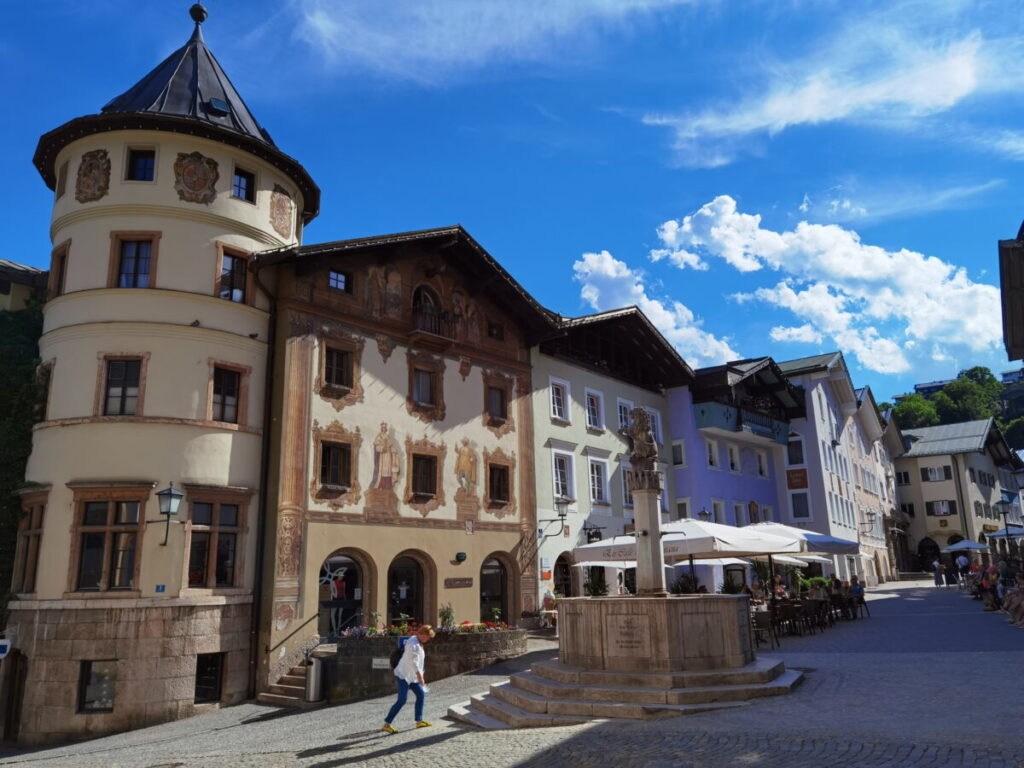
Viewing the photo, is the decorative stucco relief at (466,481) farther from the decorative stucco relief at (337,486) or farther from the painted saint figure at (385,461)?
the decorative stucco relief at (337,486)

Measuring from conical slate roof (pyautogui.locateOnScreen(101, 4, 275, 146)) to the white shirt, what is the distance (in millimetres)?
15896

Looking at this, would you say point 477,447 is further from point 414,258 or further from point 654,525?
point 654,525

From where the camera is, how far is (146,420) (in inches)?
810

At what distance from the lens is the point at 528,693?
45.0ft

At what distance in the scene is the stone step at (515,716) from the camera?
12.2m

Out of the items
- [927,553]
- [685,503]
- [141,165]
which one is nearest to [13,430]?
[141,165]

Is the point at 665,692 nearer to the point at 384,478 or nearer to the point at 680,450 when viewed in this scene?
the point at 384,478

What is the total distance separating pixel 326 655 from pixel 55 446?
8.36m

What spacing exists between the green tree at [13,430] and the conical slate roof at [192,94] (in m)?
7.38

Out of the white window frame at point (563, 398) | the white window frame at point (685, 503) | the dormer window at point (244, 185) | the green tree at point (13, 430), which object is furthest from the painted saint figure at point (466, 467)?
the white window frame at point (685, 503)

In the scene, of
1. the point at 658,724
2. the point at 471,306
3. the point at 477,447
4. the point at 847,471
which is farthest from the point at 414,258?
the point at 847,471

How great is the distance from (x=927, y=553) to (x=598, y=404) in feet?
172

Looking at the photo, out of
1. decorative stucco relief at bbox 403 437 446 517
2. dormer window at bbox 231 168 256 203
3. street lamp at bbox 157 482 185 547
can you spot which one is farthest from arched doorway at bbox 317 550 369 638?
dormer window at bbox 231 168 256 203

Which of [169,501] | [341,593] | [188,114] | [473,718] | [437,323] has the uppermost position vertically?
[188,114]
